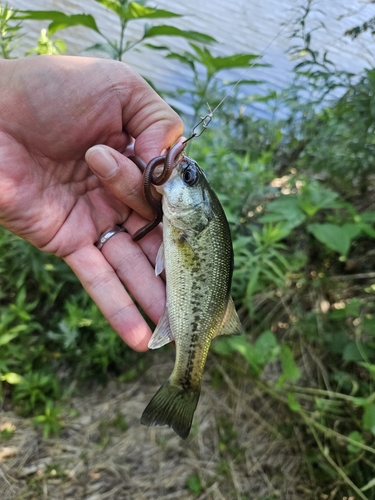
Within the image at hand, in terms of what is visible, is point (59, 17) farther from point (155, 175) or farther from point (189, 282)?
point (189, 282)

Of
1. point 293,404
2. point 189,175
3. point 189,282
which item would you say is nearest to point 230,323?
point 189,282

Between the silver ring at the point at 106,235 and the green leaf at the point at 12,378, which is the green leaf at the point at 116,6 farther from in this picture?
the green leaf at the point at 12,378

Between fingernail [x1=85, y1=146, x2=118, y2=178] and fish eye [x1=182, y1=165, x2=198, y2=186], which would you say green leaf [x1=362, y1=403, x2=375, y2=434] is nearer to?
fish eye [x1=182, y1=165, x2=198, y2=186]

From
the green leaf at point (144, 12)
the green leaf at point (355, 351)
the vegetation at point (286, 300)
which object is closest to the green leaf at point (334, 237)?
the vegetation at point (286, 300)

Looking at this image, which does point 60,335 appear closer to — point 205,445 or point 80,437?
point 80,437

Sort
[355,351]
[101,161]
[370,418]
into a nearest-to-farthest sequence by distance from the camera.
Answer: [101,161] → [370,418] → [355,351]

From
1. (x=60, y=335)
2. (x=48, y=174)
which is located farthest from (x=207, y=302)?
(x=60, y=335)
